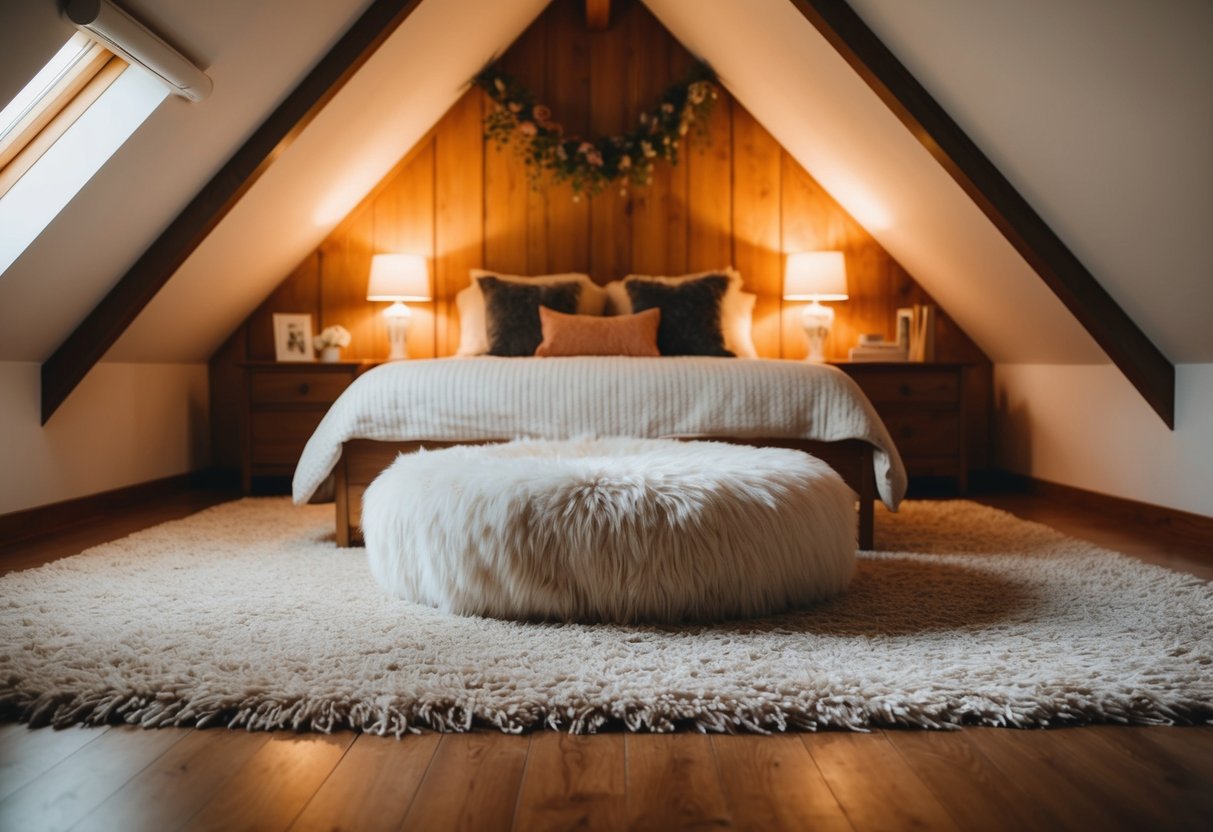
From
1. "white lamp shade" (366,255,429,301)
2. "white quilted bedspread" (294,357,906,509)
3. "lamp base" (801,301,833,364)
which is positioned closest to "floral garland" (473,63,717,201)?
"white lamp shade" (366,255,429,301)

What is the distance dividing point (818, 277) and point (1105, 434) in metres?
1.40

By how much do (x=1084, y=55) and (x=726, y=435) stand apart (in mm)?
1394

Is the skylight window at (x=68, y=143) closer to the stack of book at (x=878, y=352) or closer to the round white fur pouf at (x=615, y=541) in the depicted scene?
the round white fur pouf at (x=615, y=541)

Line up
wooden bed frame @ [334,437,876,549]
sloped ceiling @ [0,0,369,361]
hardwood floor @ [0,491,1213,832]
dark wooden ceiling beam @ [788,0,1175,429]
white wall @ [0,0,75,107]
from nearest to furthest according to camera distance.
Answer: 1. hardwood floor @ [0,491,1213,832]
2. white wall @ [0,0,75,107]
3. sloped ceiling @ [0,0,369,361]
4. wooden bed frame @ [334,437,876,549]
5. dark wooden ceiling beam @ [788,0,1175,429]

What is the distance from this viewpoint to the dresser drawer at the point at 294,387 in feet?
12.5

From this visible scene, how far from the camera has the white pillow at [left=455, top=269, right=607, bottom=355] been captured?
423cm

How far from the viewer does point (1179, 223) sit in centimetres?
247

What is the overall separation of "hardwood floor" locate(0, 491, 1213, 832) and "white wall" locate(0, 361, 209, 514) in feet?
6.19

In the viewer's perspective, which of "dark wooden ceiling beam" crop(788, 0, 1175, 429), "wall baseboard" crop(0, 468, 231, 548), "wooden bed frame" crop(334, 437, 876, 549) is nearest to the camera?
"wooden bed frame" crop(334, 437, 876, 549)

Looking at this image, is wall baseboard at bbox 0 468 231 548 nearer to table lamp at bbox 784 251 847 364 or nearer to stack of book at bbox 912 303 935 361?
table lamp at bbox 784 251 847 364

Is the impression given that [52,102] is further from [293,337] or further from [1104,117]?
[1104,117]

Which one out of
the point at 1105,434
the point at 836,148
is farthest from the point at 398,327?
the point at 1105,434

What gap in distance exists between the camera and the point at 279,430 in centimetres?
383

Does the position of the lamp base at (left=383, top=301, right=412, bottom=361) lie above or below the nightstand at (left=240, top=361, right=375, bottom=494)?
above
